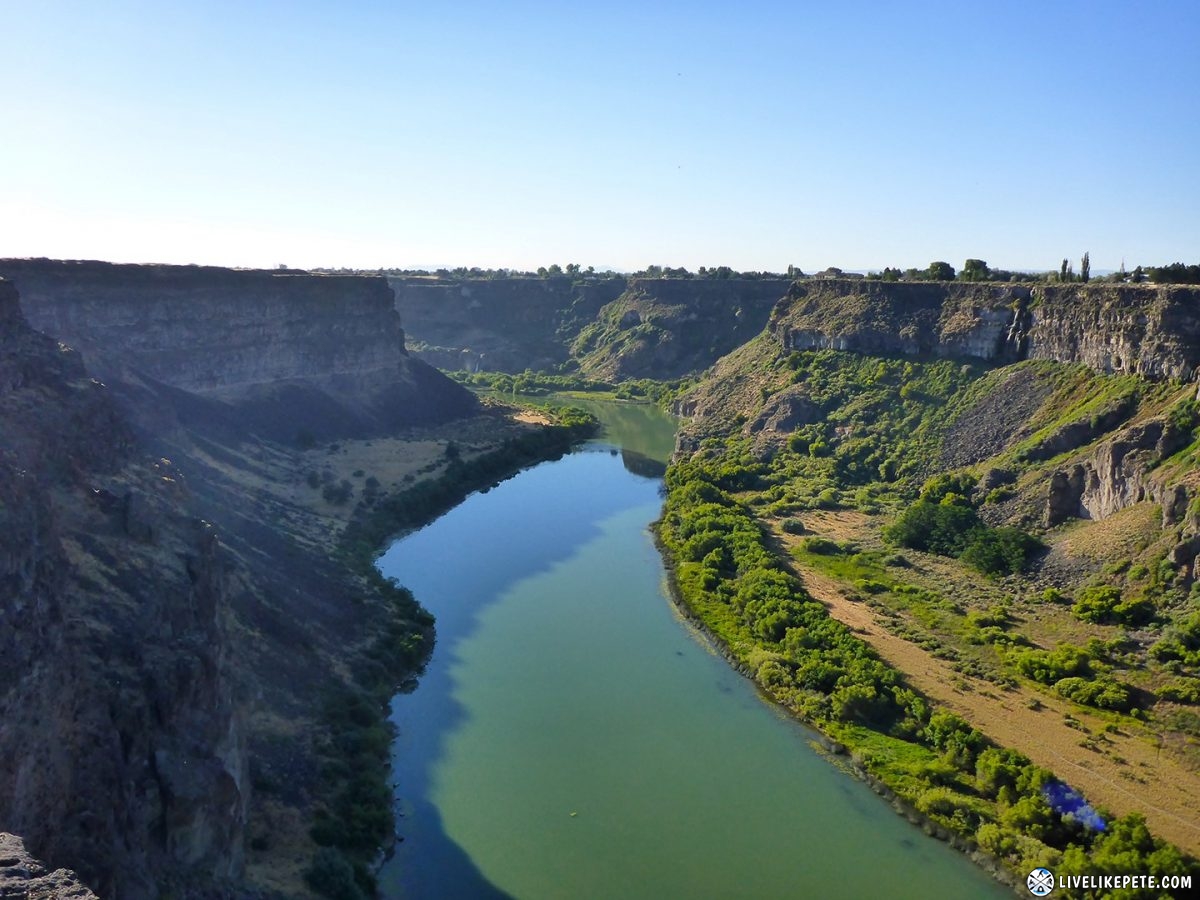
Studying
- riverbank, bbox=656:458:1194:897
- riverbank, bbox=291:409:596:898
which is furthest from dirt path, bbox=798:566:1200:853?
riverbank, bbox=291:409:596:898

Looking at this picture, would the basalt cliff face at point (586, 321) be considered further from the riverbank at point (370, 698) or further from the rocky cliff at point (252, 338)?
the riverbank at point (370, 698)

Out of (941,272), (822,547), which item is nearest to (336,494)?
(822,547)

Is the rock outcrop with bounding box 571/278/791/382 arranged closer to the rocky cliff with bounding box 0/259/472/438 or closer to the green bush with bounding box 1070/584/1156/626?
the rocky cliff with bounding box 0/259/472/438

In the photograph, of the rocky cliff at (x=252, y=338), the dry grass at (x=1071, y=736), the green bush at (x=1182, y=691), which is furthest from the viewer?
the rocky cliff at (x=252, y=338)

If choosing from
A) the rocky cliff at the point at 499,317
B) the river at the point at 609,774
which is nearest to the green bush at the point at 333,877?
the river at the point at 609,774

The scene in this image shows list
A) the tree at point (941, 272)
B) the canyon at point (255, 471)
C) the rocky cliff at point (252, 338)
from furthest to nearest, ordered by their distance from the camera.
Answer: the tree at point (941, 272) < the rocky cliff at point (252, 338) < the canyon at point (255, 471)

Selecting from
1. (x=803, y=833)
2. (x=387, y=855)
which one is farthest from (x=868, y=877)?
(x=387, y=855)
